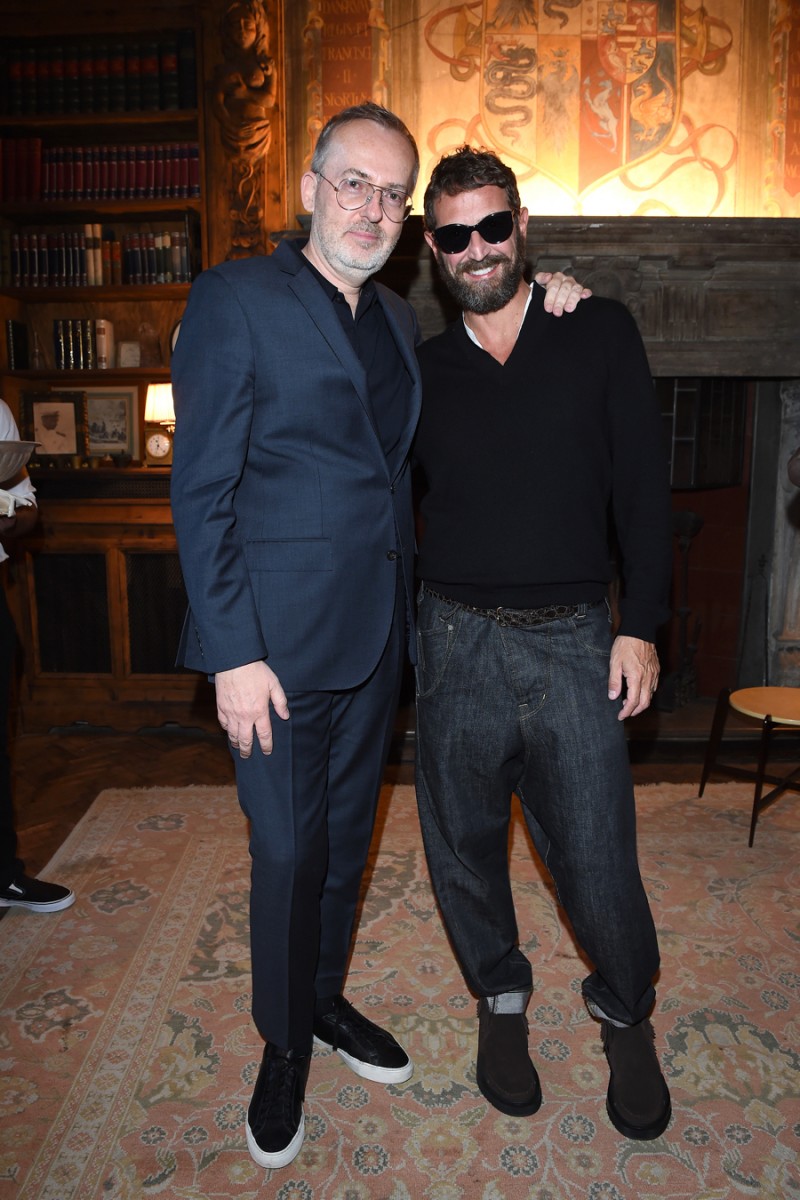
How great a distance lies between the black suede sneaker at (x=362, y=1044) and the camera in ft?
6.19

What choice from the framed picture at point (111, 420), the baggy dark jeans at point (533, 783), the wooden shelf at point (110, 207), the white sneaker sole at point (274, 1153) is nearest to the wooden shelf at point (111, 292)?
the wooden shelf at point (110, 207)

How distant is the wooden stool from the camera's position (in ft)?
9.72

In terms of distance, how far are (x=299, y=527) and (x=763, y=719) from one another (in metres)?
2.25

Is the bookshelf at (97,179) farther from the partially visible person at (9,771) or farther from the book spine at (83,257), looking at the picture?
the partially visible person at (9,771)

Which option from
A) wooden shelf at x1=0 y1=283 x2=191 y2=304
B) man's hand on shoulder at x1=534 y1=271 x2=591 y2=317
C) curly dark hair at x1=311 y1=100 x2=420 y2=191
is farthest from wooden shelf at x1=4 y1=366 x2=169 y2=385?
man's hand on shoulder at x1=534 y1=271 x2=591 y2=317

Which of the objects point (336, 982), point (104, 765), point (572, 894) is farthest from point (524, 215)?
point (104, 765)

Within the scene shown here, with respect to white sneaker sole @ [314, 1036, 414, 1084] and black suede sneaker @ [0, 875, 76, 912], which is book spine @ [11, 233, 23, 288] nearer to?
black suede sneaker @ [0, 875, 76, 912]

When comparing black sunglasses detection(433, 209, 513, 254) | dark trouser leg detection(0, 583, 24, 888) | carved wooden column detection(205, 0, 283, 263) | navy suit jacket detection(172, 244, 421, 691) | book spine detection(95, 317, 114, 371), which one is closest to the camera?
navy suit jacket detection(172, 244, 421, 691)

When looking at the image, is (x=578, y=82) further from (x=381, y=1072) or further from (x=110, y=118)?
(x=381, y=1072)

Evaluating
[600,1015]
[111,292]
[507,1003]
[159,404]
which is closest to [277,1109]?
[507,1003]

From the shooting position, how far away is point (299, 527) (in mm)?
1566

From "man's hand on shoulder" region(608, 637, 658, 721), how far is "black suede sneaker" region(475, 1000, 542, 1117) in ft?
2.44

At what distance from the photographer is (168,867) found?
113 inches

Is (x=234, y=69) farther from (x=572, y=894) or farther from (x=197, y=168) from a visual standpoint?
(x=572, y=894)
